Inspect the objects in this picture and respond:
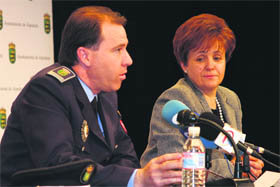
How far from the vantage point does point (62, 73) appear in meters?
2.08

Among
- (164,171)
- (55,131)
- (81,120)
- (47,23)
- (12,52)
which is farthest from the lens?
(47,23)

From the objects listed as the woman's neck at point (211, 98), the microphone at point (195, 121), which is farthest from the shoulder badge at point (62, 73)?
the woman's neck at point (211, 98)

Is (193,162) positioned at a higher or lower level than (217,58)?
lower

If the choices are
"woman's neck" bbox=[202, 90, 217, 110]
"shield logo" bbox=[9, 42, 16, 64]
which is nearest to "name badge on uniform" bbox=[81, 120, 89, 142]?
"woman's neck" bbox=[202, 90, 217, 110]

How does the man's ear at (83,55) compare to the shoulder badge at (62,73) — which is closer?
the shoulder badge at (62,73)

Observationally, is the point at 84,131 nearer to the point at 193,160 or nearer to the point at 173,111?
the point at 173,111

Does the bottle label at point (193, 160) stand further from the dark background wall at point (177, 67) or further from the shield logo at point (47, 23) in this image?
the shield logo at point (47, 23)

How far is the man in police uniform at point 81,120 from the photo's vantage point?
1735 mm

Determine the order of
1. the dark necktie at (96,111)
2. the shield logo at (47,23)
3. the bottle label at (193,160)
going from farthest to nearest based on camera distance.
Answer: the shield logo at (47,23)
the dark necktie at (96,111)
the bottle label at (193,160)

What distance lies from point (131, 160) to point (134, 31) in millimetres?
2376

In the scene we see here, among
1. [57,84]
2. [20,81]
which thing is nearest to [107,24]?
[57,84]

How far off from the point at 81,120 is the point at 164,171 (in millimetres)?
491

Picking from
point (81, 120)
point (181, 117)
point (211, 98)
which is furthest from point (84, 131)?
point (211, 98)

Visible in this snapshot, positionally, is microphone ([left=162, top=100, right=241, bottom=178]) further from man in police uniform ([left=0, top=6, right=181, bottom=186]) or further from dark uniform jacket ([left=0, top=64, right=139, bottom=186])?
dark uniform jacket ([left=0, top=64, right=139, bottom=186])
